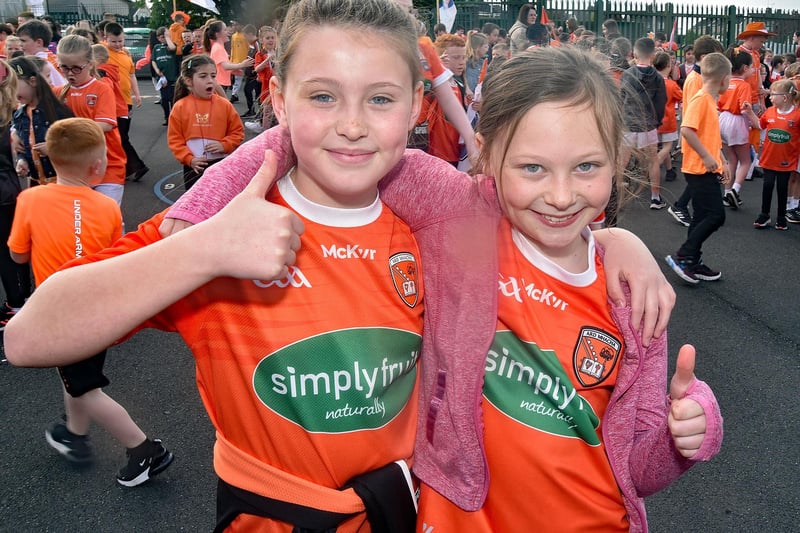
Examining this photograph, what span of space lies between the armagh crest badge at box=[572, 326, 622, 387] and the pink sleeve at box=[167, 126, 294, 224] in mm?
810

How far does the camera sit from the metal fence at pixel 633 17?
67.7ft

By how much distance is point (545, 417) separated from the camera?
1490mm

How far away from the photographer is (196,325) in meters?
1.36

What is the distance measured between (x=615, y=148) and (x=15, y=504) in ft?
10.2

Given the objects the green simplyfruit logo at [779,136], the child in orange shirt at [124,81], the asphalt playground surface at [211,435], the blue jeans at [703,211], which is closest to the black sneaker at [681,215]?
the green simplyfruit logo at [779,136]

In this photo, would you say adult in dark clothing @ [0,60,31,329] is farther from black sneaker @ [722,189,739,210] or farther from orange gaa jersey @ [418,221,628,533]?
black sneaker @ [722,189,739,210]

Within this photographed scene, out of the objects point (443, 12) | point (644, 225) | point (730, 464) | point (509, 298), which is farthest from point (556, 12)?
point (509, 298)

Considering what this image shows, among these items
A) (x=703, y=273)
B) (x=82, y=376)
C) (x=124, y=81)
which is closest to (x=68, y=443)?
(x=82, y=376)

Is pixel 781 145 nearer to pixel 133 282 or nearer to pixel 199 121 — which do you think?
pixel 199 121

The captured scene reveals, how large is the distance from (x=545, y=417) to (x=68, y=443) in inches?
113

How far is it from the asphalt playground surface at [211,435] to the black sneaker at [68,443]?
0.06 m

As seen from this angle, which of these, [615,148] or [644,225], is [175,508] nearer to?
[615,148]

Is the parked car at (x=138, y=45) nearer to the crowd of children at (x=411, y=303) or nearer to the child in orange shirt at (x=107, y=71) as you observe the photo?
the child in orange shirt at (x=107, y=71)

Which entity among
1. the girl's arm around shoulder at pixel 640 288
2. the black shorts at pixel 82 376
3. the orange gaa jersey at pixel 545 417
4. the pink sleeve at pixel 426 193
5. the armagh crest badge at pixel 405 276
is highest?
the pink sleeve at pixel 426 193
